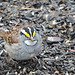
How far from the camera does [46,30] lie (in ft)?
16.5

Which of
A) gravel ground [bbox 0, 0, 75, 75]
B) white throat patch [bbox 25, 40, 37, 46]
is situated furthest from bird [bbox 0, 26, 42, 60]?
gravel ground [bbox 0, 0, 75, 75]

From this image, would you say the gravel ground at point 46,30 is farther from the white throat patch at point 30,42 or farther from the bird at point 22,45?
the white throat patch at point 30,42

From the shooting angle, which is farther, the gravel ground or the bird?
the gravel ground

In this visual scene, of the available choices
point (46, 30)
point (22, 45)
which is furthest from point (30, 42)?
point (46, 30)

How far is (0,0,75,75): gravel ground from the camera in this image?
166 inches

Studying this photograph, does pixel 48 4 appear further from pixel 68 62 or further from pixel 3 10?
pixel 68 62

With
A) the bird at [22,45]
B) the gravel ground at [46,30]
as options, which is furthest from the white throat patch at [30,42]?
the gravel ground at [46,30]

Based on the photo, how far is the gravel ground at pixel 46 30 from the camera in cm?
421

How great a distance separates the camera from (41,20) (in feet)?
17.3

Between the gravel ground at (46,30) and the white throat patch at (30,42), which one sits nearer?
the white throat patch at (30,42)

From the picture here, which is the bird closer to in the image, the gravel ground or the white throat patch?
the white throat patch

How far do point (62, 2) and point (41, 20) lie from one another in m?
0.95

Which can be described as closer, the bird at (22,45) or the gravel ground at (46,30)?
the bird at (22,45)

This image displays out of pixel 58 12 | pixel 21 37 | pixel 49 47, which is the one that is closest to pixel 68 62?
pixel 49 47
